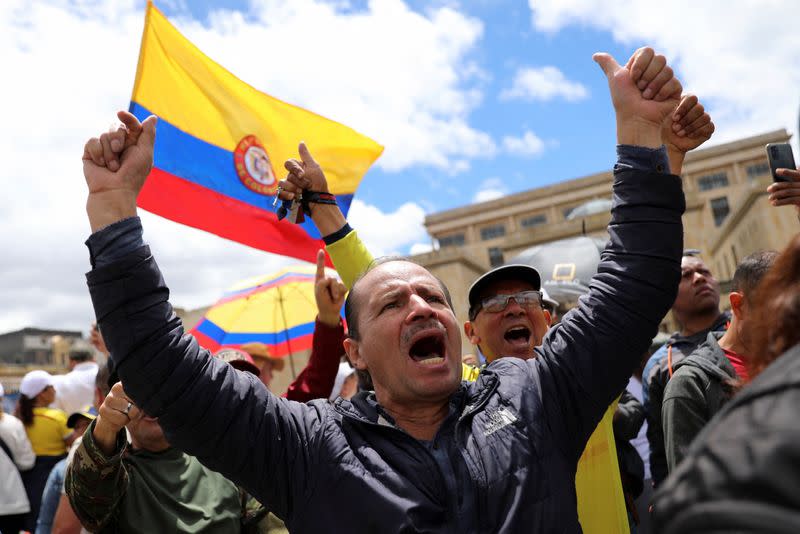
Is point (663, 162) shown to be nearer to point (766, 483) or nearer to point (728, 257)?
point (766, 483)

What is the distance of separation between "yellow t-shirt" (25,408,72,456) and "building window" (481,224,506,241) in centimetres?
5637

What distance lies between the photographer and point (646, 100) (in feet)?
6.36

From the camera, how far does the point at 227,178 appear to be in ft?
17.4

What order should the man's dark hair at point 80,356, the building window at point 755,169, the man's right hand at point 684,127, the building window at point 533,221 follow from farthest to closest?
the building window at point 533,221
the building window at point 755,169
the man's dark hair at point 80,356
the man's right hand at point 684,127

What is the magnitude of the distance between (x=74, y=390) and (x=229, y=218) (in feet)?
8.55

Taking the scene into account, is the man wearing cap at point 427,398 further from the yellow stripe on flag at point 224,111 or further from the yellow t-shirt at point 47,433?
the yellow t-shirt at point 47,433

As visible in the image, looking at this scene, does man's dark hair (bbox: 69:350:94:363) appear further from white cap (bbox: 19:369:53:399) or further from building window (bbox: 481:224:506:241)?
building window (bbox: 481:224:506:241)

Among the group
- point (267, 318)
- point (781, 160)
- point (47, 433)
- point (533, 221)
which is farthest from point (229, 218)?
point (533, 221)

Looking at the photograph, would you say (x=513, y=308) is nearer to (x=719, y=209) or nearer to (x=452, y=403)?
(x=452, y=403)

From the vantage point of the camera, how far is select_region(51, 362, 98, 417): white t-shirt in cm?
645

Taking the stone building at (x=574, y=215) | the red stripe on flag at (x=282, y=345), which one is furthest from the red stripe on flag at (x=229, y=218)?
the stone building at (x=574, y=215)

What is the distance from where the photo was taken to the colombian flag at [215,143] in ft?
16.3

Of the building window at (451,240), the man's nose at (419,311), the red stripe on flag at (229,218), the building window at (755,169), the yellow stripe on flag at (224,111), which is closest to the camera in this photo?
the man's nose at (419,311)

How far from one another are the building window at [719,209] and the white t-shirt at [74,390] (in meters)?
58.1
